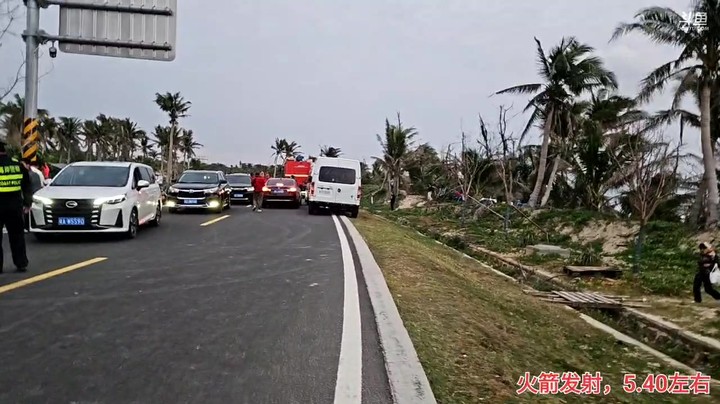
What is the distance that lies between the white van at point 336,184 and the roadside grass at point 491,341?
1025cm

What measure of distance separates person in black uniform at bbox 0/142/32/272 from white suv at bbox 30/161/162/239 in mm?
3093

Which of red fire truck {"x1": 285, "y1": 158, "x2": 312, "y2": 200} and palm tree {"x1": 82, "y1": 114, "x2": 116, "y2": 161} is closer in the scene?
red fire truck {"x1": 285, "y1": 158, "x2": 312, "y2": 200}

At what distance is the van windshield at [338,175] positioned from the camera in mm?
21234

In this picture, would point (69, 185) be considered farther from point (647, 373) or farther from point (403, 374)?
point (647, 373)

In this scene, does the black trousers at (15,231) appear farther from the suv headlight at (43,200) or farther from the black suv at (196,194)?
the black suv at (196,194)

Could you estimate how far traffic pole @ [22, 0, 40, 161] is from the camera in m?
15.2

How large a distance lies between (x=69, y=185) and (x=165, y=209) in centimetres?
965

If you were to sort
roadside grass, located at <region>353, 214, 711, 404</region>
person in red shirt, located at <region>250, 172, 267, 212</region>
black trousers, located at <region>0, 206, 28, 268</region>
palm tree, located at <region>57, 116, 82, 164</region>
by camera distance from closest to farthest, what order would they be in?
roadside grass, located at <region>353, 214, 711, 404</region> < black trousers, located at <region>0, 206, 28, 268</region> < person in red shirt, located at <region>250, 172, 267, 212</region> < palm tree, located at <region>57, 116, 82, 164</region>

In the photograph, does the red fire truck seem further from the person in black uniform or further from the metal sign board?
the person in black uniform

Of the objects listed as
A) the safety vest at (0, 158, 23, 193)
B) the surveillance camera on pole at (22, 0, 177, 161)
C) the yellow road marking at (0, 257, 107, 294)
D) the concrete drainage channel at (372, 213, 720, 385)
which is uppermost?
the surveillance camera on pole at (22, 0, 177, 161)

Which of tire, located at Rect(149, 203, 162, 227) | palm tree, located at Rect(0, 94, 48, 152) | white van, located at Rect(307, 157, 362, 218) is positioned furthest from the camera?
palm tree, located at Rect(0, 94, 48, 152)

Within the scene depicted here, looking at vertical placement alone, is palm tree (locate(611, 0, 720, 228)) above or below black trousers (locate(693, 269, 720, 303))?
above

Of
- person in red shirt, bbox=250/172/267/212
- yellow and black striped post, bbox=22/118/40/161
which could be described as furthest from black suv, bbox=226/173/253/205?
yellow and black striped post, bbox=22/118/40/161

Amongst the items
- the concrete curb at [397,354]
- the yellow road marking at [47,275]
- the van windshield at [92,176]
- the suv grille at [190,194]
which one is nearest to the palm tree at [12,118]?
the suv grille at [190,194]
